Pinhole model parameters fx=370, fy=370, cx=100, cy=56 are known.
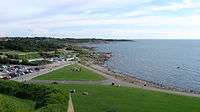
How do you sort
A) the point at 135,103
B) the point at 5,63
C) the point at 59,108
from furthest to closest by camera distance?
the point at 5,63
the point at 135,103
the point at 59,108

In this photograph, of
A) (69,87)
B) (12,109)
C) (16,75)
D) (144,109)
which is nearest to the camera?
(12,109)

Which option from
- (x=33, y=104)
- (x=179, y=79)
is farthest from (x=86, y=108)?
(x=179, y=79)

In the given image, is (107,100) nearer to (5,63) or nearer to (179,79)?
(179,79)

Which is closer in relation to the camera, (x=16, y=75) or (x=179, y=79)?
(x=16, y=75)

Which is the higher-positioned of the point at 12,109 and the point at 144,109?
the point at 12,109

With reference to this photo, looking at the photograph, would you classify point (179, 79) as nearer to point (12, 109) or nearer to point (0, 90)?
point (0, 90)

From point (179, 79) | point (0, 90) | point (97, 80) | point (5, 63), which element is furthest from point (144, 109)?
point (5, 63)
